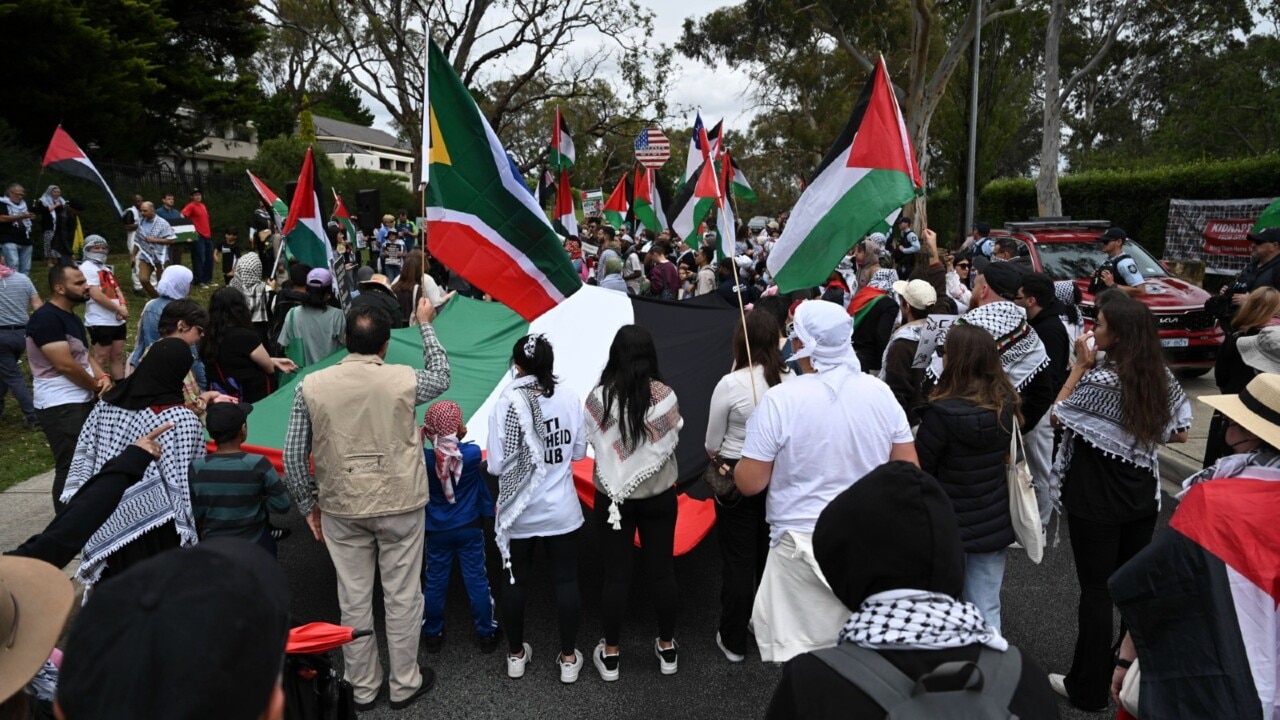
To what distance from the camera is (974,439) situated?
11.5 ft

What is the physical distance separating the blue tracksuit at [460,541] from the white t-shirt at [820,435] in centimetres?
175

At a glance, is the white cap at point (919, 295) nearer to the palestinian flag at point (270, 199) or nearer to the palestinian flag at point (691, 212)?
the palestinian flag at point (691, 212)

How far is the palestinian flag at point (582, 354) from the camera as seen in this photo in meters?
5.40

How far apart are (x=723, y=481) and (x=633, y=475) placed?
46cm

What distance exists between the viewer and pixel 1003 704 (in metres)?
1.50

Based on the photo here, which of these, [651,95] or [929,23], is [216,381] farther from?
[651,95]

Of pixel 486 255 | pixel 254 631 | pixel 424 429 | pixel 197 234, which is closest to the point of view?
pixel 254 631

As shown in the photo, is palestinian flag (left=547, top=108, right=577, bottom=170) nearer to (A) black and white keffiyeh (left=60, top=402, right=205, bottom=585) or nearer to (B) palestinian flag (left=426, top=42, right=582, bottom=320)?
(B) palestinian flag (left=426, top=42, right=582, bottom=320)

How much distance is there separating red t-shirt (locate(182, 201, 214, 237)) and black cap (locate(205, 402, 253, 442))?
46.1 feet

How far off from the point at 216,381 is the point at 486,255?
8.70 ft

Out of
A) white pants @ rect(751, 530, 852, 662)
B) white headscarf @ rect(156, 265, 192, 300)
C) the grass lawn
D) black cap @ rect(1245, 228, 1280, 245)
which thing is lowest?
the grass lawn

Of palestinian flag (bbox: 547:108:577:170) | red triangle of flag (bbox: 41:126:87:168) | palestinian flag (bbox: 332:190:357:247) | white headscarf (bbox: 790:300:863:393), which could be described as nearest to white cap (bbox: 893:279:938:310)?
white headscarf (bbox: 790:300:863:393)

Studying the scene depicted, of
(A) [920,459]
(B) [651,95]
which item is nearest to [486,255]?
(A) [920,459]

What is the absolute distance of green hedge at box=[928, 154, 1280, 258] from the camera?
15.9 metres
